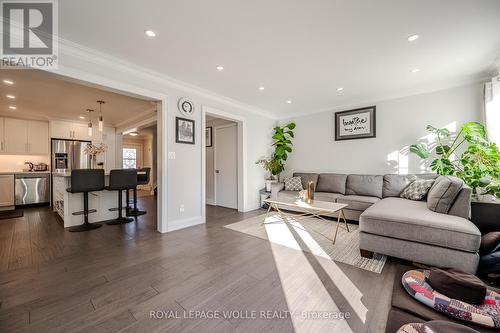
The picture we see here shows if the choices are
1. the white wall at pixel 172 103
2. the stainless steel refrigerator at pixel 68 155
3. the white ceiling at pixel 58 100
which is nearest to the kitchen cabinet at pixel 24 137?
the white ceiling at pixel 58 100

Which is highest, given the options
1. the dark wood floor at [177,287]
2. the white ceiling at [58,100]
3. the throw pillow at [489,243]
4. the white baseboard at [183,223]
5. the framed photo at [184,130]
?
the white ceiling at [58,100]

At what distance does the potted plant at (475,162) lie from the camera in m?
2.40

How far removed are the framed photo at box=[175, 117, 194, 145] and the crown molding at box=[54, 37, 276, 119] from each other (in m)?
0.53

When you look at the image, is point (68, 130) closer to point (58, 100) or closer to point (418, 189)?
point (58, 100)

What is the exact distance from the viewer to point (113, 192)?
158 inches

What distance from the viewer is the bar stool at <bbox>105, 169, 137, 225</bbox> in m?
3.63

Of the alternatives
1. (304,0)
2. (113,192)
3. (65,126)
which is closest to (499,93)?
(304,0)

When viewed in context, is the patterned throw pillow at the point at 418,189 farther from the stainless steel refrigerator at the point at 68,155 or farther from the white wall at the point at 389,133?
the stainless steel refrigerator at the point at 68,155

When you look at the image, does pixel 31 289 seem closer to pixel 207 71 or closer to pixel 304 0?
pixel 207 71

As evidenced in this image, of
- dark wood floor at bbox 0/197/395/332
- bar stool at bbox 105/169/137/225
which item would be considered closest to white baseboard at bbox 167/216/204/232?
dark wood floor at bbox 0/197/395/332

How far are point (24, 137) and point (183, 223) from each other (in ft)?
18.1

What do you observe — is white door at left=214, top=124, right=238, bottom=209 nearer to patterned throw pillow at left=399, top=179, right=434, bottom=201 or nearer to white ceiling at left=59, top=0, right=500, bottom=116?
white ceiling at left=59, top=0, right=500, bottom=116

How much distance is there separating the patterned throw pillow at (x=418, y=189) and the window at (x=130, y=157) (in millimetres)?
9780

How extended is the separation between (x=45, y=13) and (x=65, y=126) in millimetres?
4925
